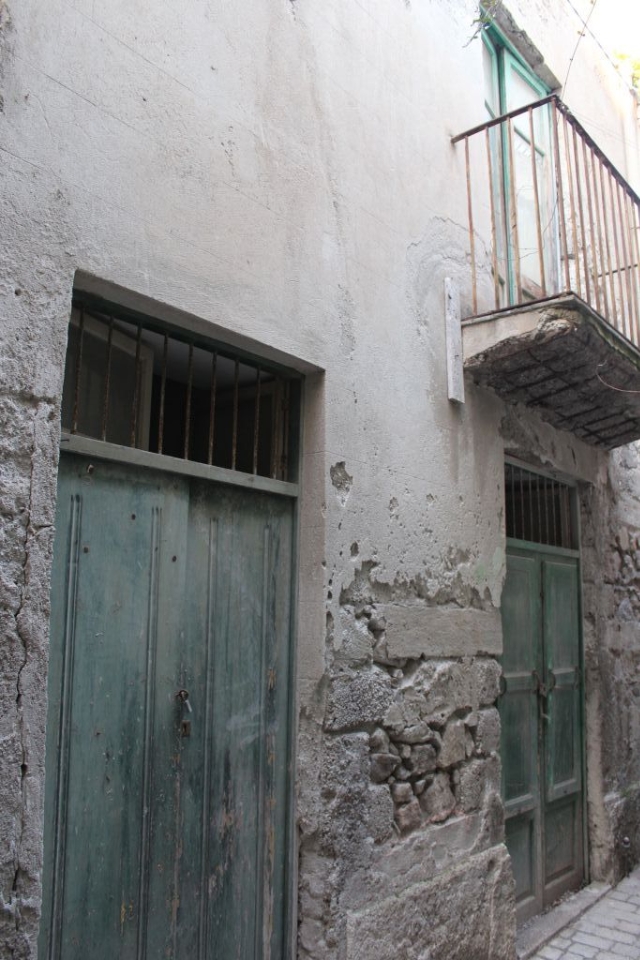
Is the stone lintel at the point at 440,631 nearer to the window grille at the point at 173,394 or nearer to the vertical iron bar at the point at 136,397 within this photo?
the window grille at the point at 173,394

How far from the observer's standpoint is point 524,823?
439 centimetres

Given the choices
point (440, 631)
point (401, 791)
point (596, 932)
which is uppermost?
point (440, 631)

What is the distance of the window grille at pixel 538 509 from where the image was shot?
4.70m

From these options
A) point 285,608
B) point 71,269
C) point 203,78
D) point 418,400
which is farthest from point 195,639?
point 203,78

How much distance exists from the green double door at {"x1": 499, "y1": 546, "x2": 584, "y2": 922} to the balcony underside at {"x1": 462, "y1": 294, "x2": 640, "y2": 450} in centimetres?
91

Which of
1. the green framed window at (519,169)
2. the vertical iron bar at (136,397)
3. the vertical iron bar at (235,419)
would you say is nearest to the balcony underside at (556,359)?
the green framed window at (519,169)

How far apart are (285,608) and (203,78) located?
75.0 inches

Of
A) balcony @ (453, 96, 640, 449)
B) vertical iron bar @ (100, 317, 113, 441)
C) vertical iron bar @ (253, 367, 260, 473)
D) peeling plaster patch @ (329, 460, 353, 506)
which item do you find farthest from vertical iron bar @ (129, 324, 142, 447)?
balcony @ (453, 96, 640, 449)

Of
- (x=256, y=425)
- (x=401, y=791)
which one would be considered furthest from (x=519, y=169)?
(x=401, y=791)

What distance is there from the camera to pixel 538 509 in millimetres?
4965

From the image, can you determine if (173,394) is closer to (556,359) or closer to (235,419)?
(235,419)

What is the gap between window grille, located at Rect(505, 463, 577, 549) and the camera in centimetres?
470

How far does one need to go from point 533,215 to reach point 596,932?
4.34m

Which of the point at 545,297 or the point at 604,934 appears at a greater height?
the point at 545,297
